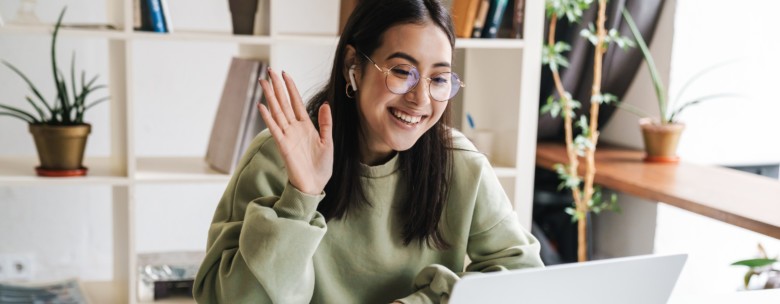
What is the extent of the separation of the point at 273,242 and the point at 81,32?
112cm

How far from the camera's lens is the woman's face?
1.43 meters

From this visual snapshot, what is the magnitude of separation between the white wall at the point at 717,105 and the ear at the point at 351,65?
5.89 feet

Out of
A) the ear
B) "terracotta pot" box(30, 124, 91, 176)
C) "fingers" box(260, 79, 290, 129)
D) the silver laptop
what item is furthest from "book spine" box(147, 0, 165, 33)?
the silver laptop

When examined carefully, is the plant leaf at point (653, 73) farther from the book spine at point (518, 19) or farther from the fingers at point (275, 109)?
the fingers at point (275, 109)

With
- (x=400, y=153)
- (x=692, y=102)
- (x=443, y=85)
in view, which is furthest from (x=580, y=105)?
(x=443, y=85)

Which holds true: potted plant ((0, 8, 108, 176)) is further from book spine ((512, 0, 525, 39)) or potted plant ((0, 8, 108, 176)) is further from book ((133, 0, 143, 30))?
book spine ((512, 0, 525, 39))

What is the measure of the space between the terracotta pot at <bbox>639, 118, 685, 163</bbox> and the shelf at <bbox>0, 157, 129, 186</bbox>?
1.59 meters

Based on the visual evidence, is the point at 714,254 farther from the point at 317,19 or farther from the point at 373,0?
the point at 373,0

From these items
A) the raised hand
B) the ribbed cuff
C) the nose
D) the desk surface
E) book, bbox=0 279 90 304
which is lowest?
book, bbox=0 279 90 304

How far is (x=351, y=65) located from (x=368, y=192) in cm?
23

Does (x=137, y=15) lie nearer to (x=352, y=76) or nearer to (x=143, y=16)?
(x=143, y=16)

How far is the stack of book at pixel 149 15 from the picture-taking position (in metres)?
2.29

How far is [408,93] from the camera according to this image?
1430mm

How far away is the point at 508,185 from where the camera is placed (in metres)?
2.68
